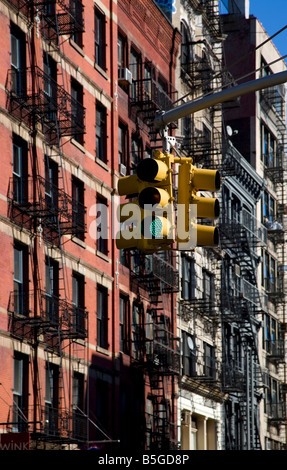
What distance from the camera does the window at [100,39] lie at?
4216cm

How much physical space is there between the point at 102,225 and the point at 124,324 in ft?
14.9

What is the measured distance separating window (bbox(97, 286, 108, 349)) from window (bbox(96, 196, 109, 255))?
1.65m

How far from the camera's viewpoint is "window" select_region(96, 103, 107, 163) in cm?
4156

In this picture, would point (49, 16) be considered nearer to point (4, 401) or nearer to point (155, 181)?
point (4, 401)

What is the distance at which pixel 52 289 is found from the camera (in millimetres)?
35250

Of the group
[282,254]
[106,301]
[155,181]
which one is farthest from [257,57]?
[155,181]

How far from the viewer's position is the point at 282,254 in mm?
73000

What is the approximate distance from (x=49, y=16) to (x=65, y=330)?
10597 mm

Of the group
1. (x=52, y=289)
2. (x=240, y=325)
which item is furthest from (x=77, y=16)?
(x=240, y=325)

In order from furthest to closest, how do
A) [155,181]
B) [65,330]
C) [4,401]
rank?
[65,330]
[4,401]
[155,181]

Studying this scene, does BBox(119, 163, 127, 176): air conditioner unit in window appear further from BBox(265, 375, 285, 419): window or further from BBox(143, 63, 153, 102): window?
BBox(265, 375, 285, 419): window

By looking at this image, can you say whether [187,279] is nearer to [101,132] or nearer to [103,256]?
[103,256]

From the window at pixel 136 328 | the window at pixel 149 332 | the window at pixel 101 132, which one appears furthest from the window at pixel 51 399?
the window at pixel 101 132

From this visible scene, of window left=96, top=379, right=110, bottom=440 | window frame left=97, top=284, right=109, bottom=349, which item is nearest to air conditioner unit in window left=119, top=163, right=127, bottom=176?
window frame left=97, top=284, right=109, bottom=349
